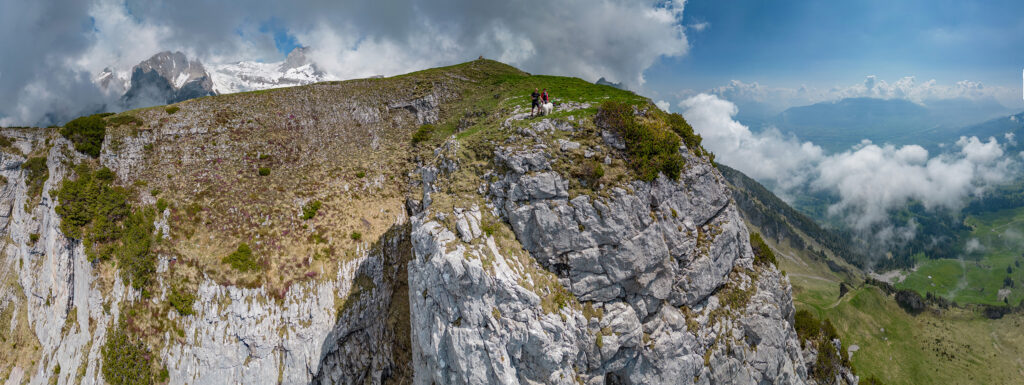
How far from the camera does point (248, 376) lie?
1057 inches

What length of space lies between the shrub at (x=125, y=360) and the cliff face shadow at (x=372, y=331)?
41.5ft

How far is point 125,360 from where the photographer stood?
2684 cm

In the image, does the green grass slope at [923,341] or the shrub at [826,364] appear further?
the green grass slope at [923,341]

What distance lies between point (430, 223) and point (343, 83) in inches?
1280

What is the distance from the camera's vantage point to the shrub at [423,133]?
4075 centimetres

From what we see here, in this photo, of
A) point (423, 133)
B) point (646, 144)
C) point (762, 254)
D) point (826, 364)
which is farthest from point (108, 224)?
point (826, 364)

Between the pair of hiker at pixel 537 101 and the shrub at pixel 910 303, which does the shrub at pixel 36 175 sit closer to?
the pair of hiker at pixel 537 101

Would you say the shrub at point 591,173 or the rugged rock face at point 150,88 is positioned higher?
the rugged rock face at point 150,88

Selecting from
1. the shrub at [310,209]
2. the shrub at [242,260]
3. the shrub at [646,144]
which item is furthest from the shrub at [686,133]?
the shrub at [242,260]

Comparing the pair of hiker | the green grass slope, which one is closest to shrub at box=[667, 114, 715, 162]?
the pair of hiker

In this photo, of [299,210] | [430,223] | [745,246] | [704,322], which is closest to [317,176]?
[299,210]

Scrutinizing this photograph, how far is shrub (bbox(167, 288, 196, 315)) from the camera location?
2736 cm

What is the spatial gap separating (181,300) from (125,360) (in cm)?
588

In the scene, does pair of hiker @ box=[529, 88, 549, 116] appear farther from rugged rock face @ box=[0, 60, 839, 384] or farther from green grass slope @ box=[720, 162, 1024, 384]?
green grass slope @ box=[720, 162, 1024, 384]
